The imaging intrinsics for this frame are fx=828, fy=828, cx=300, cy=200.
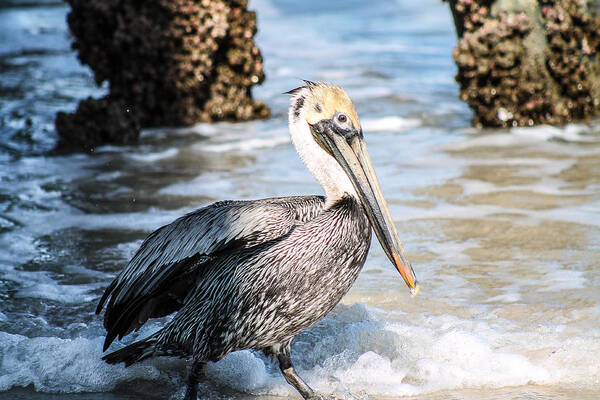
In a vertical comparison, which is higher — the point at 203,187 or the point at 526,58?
the point at 526,58

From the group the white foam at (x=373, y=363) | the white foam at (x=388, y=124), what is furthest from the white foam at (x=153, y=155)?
the white foam at (x=373, y=363)

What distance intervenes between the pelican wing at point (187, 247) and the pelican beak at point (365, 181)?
22 cm

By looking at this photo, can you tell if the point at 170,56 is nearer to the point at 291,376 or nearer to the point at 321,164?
the point at 321,164

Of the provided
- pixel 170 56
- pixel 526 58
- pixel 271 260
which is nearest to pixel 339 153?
pixel 271 260

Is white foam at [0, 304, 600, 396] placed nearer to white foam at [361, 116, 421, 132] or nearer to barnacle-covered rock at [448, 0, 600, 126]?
barnacle-covered rock at [448, 0, 600, 126]

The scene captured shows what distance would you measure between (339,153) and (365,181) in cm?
15

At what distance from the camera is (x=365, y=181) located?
10.6 feet

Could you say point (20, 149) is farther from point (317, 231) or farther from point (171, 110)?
point (317, 231)

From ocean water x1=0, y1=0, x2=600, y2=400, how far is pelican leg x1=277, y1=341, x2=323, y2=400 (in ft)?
0.53

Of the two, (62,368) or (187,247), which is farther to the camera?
(62,368)

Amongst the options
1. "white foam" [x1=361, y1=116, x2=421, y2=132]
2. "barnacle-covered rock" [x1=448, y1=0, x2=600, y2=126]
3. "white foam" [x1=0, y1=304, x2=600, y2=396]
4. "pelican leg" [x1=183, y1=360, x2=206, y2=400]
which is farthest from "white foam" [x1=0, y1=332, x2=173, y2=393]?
"barnacle-covered rock" [x1=448, y1=0, x2=600, y2=126]

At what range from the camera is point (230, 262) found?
10.4 feet

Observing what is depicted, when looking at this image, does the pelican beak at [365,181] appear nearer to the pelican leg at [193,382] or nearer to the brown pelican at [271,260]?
the brown pelican at [271,260]

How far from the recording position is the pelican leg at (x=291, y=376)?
3283 mm
